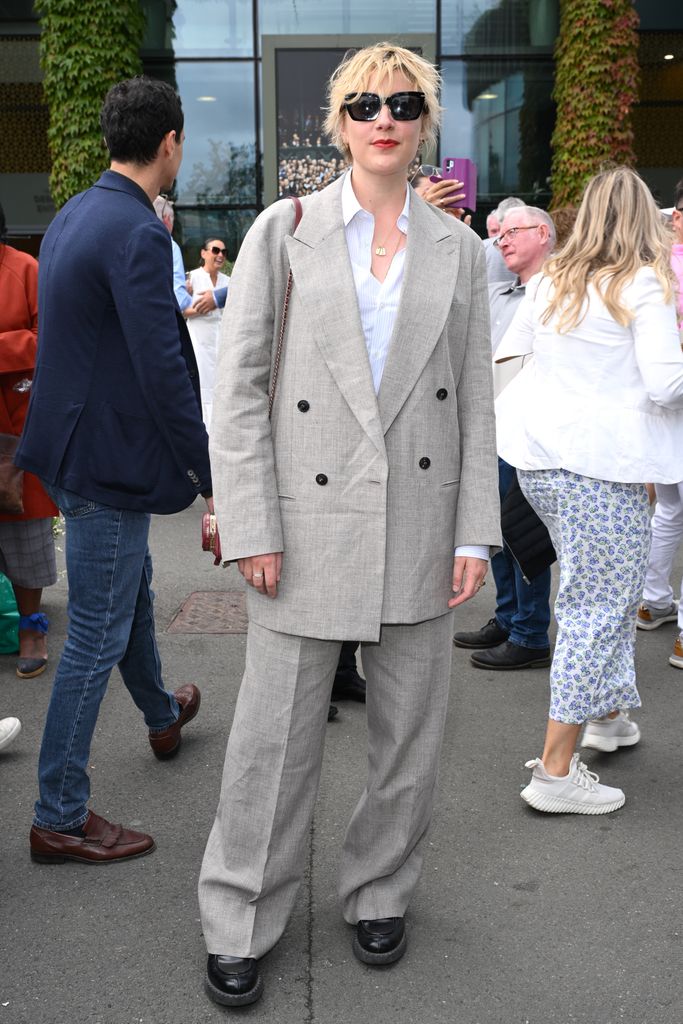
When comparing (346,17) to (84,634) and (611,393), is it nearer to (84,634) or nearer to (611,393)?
(611,393)

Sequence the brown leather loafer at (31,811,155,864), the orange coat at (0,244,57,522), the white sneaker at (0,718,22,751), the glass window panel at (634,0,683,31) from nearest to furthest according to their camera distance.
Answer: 1. the brown leather loafer at (31,811,155,864)
2. the white sneaker at (0,718,22,751)
3. the orange coat at (0,244,57,522)
4. the glass window panel at (634,0,683,31)

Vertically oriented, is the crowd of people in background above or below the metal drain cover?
above

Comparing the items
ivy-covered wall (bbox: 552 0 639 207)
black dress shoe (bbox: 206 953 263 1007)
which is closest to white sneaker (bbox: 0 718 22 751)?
black dress shoe (bbox: 206 953 263 1007)

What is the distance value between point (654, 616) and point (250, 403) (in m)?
3.84

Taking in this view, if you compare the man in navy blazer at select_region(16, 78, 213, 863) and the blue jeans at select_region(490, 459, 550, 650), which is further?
the blue jeans at select_region(490, 459, 550, 650)

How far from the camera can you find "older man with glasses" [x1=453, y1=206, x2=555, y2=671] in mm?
4988

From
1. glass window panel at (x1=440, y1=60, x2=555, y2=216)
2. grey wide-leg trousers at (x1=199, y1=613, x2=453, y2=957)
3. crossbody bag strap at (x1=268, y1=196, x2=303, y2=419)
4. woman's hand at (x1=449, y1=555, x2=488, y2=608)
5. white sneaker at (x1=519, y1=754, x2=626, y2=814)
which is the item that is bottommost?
white sneaker at (x1=519, y1=754, x2=626, y2=814)

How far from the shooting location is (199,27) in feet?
49.9

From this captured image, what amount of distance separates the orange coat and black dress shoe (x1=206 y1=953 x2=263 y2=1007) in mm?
2526

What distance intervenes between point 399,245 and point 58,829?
78.5 inches

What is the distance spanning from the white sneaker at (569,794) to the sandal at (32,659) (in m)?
2.34

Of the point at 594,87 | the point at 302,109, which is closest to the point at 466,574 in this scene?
the point at 594,87

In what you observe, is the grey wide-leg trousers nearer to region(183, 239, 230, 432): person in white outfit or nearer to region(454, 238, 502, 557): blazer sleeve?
region(454, 238, 502, 557): blazer sleeve

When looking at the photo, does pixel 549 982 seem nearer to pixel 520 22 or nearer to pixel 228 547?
pixel 228 547
